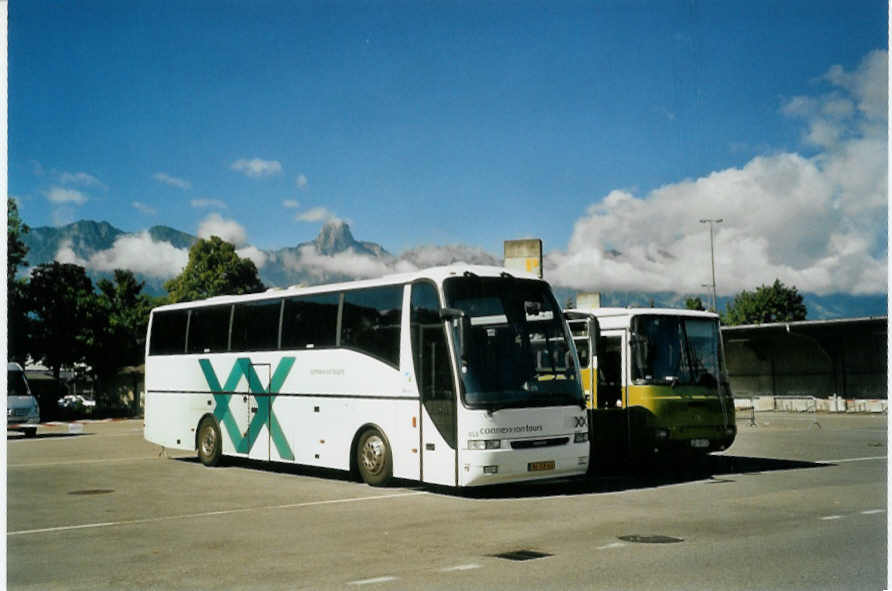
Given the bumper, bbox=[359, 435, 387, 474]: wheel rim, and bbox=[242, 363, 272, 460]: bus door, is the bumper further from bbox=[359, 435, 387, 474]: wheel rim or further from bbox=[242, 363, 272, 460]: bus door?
bbox=[242, 363, 272, 460]: bus door

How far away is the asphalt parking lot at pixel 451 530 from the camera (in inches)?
324

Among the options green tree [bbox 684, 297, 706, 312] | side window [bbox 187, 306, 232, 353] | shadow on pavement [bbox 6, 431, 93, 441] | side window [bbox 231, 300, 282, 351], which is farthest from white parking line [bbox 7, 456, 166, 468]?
green tree [bbox 684, 297, 706, 312]

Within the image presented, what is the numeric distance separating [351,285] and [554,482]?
445cm

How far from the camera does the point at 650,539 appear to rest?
1003 cm

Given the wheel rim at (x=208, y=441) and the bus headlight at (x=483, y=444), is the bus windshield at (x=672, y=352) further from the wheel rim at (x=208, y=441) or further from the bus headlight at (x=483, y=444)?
the wheel rim at (x=208, y=441)

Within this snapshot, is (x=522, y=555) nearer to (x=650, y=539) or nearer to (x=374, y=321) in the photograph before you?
(x=650, y=539)

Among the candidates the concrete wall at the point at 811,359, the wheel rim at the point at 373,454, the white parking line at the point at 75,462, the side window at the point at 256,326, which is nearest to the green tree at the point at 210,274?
the concrete wall at the point at 811,359

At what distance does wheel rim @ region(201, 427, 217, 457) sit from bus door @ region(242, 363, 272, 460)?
1280 mm

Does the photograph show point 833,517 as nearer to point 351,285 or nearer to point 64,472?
point 351,285

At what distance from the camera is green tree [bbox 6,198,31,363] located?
4850 cm

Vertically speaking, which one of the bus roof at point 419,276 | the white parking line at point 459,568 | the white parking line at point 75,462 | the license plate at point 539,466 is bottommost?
the white parking line at point 75,462

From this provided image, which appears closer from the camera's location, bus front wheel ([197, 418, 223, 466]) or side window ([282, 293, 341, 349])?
side window ([282, 293, 341, 349])

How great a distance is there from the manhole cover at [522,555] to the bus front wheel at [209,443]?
11571mm

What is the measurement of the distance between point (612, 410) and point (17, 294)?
4202cm
